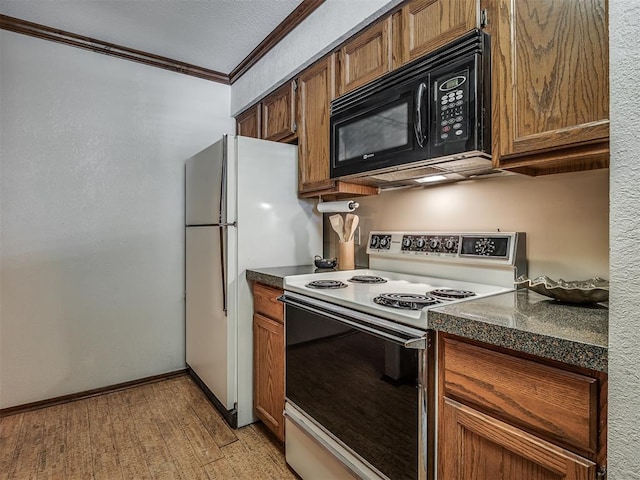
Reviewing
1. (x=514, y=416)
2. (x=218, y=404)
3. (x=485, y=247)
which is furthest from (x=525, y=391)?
(x=218, y=404)

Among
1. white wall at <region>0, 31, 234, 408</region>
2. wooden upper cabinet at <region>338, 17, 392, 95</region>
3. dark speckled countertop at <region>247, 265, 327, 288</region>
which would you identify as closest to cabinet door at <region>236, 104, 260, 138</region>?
white wall at <region>0, 31, 234, 408</region>

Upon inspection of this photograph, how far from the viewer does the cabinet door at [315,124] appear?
201cm

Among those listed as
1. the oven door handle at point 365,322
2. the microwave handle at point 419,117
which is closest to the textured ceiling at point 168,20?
the microwave handle at point 419,117

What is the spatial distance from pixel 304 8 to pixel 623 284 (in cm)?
215

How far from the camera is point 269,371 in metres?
1.97

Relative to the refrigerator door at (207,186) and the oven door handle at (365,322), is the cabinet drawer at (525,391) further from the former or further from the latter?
the refrigerator door at (207,186)

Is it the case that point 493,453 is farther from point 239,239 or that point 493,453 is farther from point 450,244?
point 239,239

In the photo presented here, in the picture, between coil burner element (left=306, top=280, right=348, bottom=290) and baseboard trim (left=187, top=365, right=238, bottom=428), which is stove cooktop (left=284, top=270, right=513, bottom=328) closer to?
coil burner element (left=306, top=280, right=348, bottom=290)

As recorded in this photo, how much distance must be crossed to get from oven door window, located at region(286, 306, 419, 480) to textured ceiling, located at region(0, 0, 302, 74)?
1.82 metres

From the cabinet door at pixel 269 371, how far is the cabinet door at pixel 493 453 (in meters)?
1.00

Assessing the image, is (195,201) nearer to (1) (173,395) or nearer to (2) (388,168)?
(1) (173,395)

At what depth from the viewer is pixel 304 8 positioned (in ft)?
6.87

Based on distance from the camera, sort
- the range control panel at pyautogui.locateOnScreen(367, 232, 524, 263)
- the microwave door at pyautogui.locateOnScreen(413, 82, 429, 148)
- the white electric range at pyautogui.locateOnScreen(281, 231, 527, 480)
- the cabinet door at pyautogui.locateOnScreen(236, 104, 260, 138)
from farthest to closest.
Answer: the cabinet door at pyautogui.locateOnScreen(236, 104, 260, 138) → the range control panel at pyautogui.locateOnScreen(367, 232, 524, 263) → the microwave door at pyautogui.locateOnScreen(413, 82, 429, 148) → the white electric range at pyautogui.locateOnScreen(281, 231, 527, 480)

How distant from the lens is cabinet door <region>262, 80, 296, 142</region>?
7.60 feet
